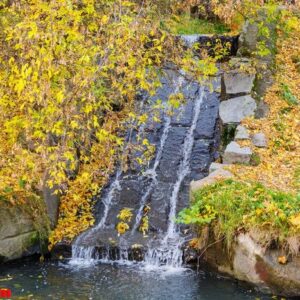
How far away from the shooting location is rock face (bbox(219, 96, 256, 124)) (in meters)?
11.0

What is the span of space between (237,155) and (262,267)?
2643 mm

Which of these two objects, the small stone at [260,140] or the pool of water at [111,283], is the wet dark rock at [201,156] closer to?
the small stone at [260,140]

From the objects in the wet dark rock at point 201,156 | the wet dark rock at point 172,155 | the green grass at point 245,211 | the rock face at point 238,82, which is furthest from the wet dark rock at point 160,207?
the rock face at point 238,82

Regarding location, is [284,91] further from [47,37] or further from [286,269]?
[47,37]

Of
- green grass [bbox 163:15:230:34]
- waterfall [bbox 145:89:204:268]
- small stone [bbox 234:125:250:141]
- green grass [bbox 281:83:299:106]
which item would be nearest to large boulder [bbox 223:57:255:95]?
green grass [bbox 281:83:299:106]

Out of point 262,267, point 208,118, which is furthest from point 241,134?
point 262,267

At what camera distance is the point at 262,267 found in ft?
24.3

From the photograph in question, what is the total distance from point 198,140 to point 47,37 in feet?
19.3

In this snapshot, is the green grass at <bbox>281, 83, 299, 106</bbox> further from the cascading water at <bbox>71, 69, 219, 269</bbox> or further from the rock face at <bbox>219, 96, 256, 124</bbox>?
the cascading water at <bbox>71, 69, 219, 269</bbox>

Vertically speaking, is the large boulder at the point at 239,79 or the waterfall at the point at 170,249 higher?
the large boulder at the point at 239,79

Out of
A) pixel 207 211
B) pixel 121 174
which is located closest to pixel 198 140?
pixel 121 174

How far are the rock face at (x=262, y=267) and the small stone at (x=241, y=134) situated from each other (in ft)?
9.95

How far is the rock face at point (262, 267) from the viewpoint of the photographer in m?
A: 7.23

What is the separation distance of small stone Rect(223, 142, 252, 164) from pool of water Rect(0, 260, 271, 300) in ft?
7.80
